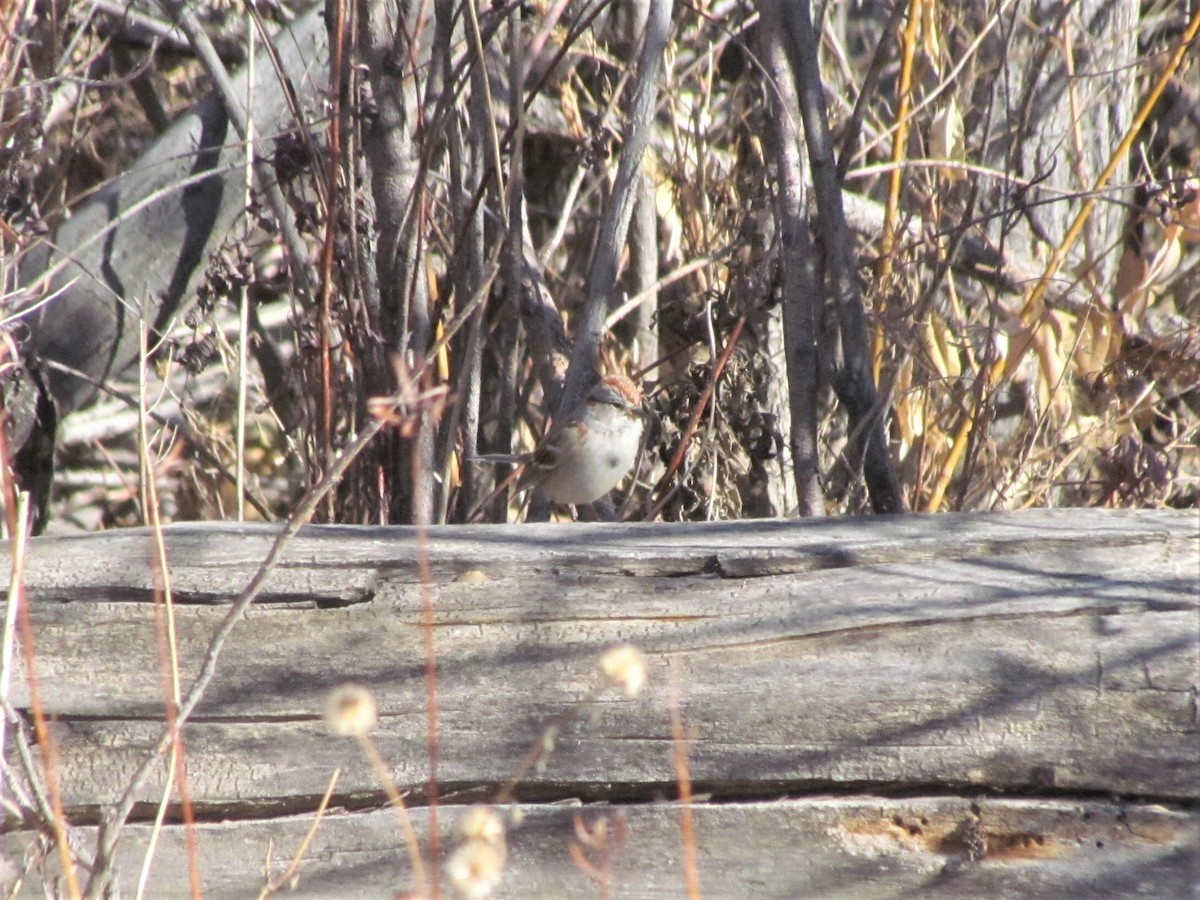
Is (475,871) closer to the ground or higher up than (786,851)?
higher up

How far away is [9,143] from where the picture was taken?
10.4 ft

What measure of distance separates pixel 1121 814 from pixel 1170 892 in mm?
130

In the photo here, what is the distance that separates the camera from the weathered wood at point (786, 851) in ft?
6.28

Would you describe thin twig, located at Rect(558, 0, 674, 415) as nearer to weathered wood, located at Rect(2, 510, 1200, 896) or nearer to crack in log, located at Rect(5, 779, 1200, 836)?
weathered wood, located at Rect(2, 510, 1200, 896)

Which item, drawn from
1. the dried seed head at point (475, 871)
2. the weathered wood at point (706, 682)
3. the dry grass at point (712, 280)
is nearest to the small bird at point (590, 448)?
the dry grass at point (712, 280)

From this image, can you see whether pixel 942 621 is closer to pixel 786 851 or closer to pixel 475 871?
pixel 786 851

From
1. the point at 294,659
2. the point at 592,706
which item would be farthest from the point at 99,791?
the point at 592,706

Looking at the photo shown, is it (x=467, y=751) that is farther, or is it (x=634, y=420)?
(x=634, y=420)

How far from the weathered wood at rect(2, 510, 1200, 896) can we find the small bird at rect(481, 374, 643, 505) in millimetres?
1298

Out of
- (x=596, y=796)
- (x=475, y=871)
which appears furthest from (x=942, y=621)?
(x=475, y=871)

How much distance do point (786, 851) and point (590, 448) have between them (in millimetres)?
→ 1974

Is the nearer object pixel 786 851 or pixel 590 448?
pixel 786 851

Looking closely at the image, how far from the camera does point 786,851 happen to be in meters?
1.95

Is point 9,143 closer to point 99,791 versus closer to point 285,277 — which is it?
point 285,277
